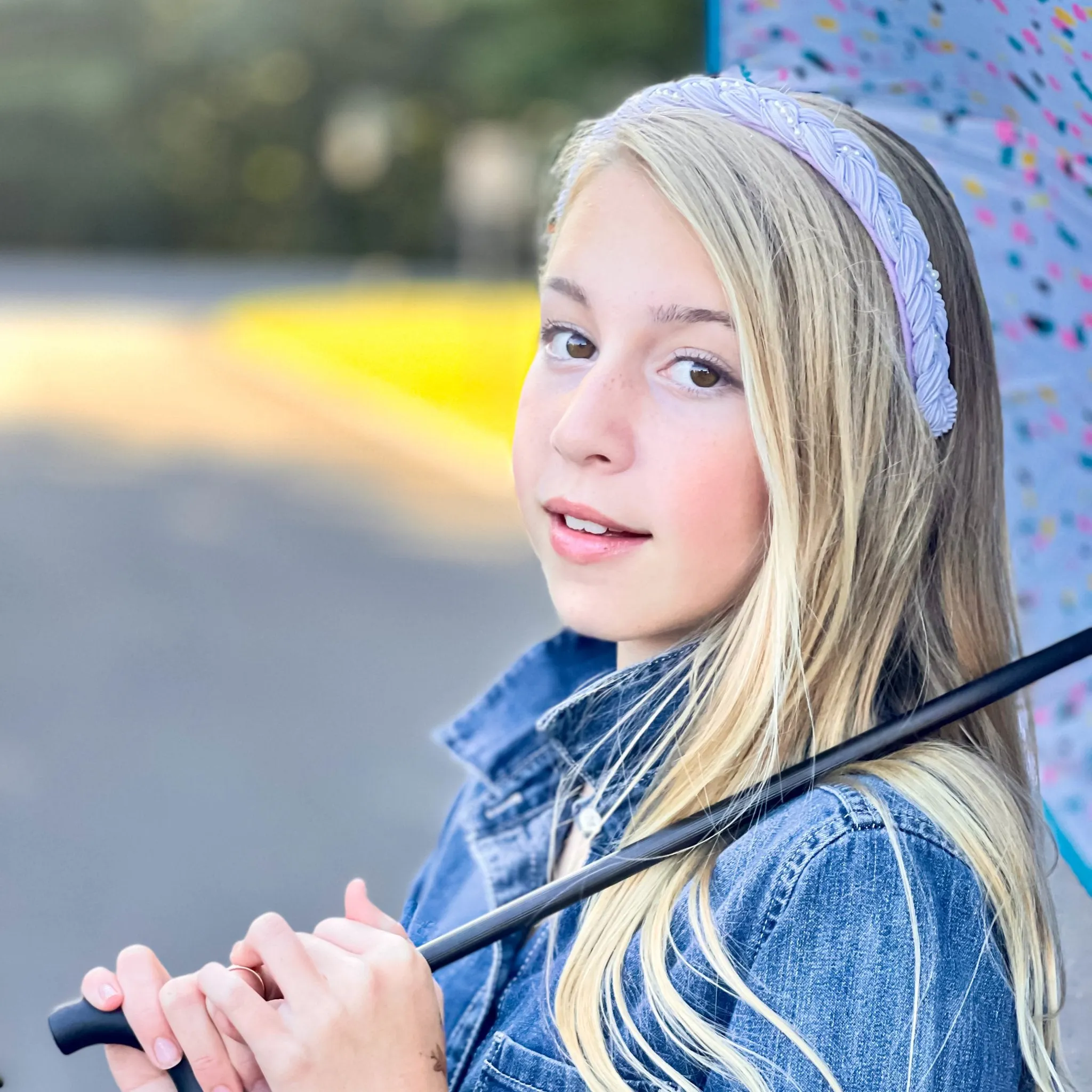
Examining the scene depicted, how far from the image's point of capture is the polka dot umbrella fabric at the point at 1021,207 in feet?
5.64

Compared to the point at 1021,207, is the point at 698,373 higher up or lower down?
lower down

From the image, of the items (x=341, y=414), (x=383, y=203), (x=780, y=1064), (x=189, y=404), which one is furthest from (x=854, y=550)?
(x=383, y=203)

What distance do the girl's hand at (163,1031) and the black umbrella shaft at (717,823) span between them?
231 millimetres

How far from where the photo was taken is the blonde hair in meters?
1.53

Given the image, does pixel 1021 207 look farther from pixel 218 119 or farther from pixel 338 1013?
pixel 218 119

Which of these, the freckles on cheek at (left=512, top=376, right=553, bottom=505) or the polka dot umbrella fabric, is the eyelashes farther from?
the polka dot umbrella fabric

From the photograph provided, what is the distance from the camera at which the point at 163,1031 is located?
58.4 inches

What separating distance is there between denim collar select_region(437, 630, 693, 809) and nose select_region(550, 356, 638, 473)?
0.29 m

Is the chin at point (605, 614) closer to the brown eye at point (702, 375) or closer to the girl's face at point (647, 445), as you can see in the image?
the girl's face at point (647, 445)

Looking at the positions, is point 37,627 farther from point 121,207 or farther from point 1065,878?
point 121,207

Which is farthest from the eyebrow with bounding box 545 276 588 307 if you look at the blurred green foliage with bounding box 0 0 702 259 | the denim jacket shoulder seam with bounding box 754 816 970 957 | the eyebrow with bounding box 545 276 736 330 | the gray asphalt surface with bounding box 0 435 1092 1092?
the blurred green foliage with bounding box 0 0 702 259

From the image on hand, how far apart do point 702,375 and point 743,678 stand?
33 centimetres

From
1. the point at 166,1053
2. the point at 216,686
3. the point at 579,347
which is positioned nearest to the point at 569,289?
the point at 579,347

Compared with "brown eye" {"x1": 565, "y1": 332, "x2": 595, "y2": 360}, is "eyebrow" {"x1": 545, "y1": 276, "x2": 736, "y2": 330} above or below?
below
